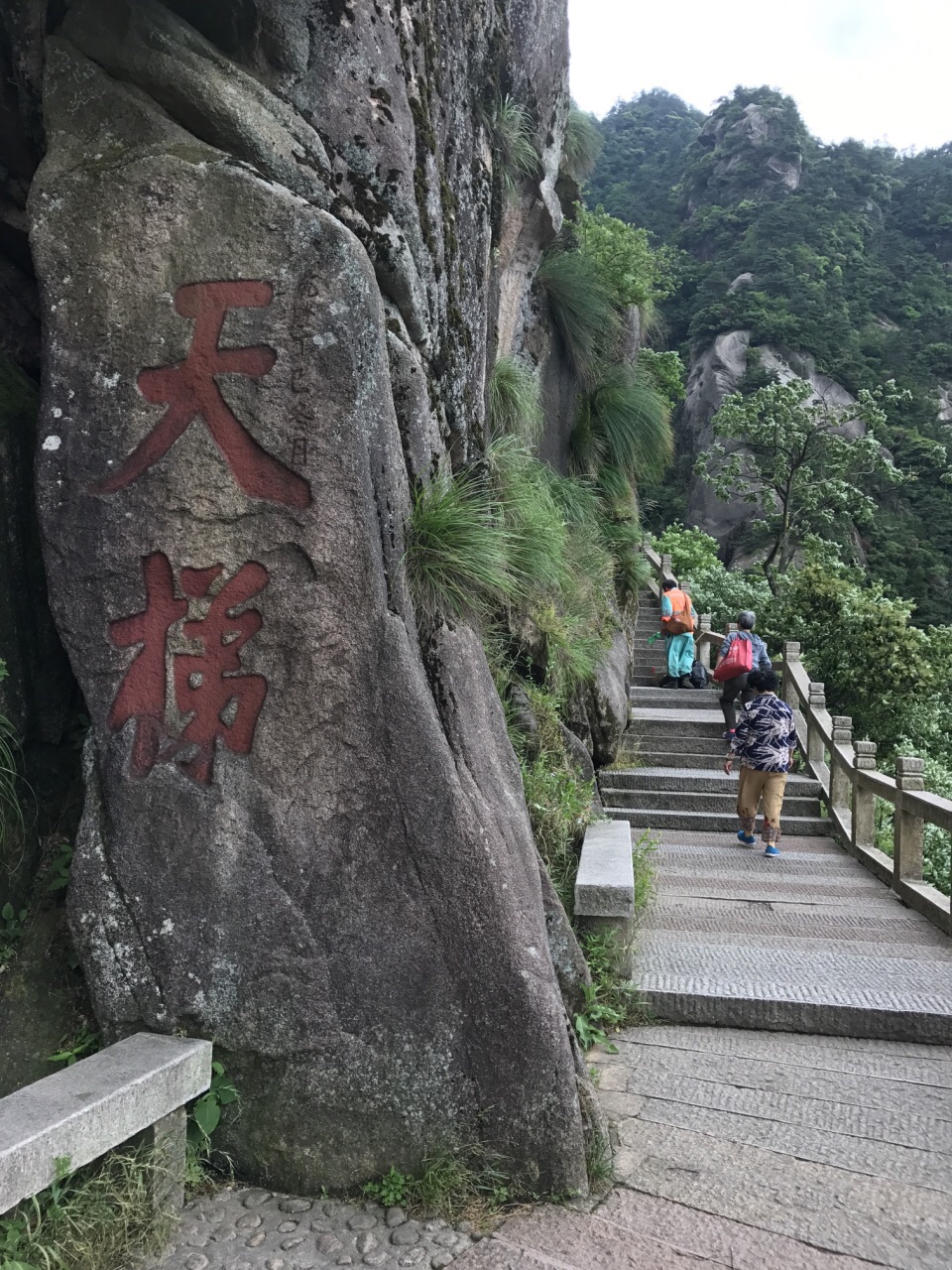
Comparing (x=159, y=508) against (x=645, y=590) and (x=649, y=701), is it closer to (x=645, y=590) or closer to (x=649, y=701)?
(x=649, y=701)

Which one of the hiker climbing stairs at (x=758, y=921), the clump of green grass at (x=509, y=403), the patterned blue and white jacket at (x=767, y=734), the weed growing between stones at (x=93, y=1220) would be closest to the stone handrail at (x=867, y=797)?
the hiker climbing stairs at (x=758, y=921)

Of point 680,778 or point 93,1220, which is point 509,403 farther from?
point 93,1220

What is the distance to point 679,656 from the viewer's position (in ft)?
39.9

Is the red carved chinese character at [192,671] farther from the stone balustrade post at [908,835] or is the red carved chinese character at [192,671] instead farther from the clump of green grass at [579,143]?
the clump of green grass at [579,143]

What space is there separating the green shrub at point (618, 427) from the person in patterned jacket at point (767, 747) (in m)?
4.35

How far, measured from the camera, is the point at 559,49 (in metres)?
7.81

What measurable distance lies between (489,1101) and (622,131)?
62267mm

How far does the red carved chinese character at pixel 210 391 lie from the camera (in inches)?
121

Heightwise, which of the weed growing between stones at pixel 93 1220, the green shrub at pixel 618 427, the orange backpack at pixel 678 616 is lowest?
the weed growing between stones at pixel 93 1220

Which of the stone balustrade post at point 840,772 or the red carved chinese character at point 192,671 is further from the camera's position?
the stone balustrade post at point 840,772

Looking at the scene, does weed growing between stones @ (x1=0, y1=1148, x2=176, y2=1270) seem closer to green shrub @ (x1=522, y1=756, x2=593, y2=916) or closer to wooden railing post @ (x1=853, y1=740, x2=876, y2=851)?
green shrub @ (x1=522, y1=756, x2=593, y2=916)

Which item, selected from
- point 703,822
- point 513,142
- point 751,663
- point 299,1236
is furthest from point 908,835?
point 513,142

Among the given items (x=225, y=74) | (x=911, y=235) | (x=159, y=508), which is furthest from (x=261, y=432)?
(x=911, y=235)

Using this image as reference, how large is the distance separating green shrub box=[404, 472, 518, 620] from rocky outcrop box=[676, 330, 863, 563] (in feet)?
96.1
